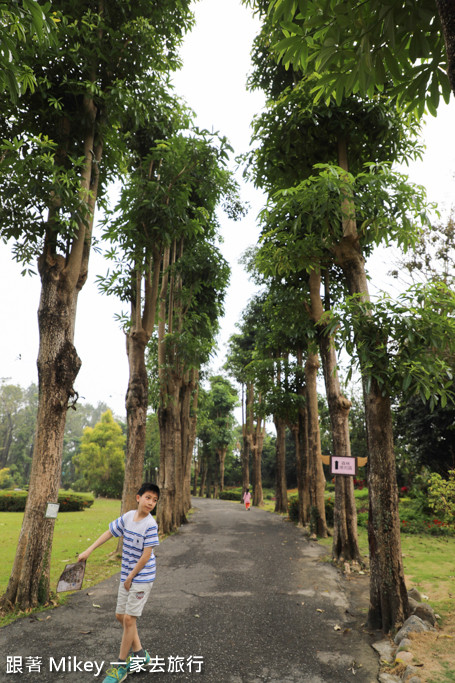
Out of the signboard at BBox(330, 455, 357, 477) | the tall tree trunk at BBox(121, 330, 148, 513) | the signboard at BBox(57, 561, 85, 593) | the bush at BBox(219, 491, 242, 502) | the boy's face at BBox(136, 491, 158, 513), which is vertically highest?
the tall tree trunk at BBox(121, 330, 148, 513)

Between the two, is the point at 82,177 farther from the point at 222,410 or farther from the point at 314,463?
the point at 222,410

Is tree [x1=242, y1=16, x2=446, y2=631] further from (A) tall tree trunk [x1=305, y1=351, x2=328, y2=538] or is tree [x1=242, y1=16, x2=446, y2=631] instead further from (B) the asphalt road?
(A) tall tree trunk [x1=305, y1=351, x2=328, y2=538]

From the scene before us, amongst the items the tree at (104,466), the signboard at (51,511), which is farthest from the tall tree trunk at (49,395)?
the tree at (104,466)

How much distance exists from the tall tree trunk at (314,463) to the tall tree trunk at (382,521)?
8223 millimetres

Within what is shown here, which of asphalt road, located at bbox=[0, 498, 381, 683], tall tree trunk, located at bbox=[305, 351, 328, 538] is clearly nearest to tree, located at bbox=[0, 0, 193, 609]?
asphalt road, located at bbox=[0, 498, 381, 683]

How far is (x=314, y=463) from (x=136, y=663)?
11470mm

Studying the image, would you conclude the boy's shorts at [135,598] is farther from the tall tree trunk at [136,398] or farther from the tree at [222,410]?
the tree at [222,410]

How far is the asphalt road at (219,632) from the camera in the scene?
407cm

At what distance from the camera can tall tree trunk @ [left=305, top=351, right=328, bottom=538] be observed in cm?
1411

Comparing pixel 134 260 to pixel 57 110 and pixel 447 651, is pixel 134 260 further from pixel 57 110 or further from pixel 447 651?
pixel 447 651

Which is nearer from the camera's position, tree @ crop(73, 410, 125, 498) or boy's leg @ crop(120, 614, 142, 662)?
boy's leg @ crop(120, 614, 142, 662)

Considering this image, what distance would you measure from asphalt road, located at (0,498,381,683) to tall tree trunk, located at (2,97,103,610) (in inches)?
25.6

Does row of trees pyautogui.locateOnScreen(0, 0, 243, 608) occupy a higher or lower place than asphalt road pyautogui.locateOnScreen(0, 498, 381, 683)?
higher

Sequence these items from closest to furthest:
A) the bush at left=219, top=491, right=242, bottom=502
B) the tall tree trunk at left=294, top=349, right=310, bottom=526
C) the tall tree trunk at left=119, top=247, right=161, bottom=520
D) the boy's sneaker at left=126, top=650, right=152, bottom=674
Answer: the boy's sneaker at left=126, top=650, right=152, bottom=674
the tall tree trunk at left=119, top=247, right=161, bottom=520
the tall tree trunk at left=294, top=349, right=310, bottom=526
the bush at left=219, top=491, right=242, bottom=502
